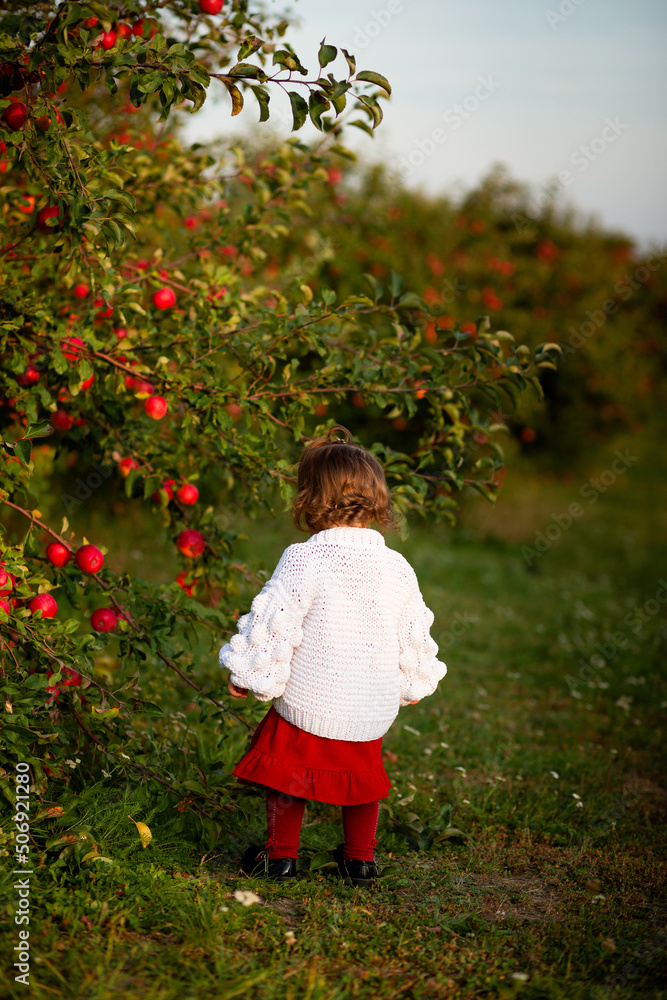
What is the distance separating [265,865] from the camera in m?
2.17

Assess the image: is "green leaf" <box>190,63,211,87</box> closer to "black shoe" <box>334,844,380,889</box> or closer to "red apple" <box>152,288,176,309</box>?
"red apple" <box>152,288,176,309</box>

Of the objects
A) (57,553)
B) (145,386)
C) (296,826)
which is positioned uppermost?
(145,386)

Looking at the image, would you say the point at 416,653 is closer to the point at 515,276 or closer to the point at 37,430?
the point at 37,430


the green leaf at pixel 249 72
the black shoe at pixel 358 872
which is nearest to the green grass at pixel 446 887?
the black shoe at pixel 358 872

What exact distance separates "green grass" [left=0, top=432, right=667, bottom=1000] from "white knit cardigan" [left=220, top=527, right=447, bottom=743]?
46 cm

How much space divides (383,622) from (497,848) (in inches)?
35.9

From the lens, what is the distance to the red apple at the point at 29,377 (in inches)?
98.0

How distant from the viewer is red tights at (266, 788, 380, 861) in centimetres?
214

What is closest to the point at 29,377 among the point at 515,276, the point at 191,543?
the point at 191,543

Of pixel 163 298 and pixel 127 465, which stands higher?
pixel 163 298

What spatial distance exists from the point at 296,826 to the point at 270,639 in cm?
→ 52

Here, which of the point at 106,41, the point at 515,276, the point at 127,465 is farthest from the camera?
the point at 515,276

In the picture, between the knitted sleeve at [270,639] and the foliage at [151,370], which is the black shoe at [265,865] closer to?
the foliage at [151,370]

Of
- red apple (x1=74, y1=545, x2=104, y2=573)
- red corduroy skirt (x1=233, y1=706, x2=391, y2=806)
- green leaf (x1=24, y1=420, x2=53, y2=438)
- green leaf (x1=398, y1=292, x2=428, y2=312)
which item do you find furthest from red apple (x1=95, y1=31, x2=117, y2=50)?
red corduroy skirt (x1=233, y1=706, x2=391, y2=806)
